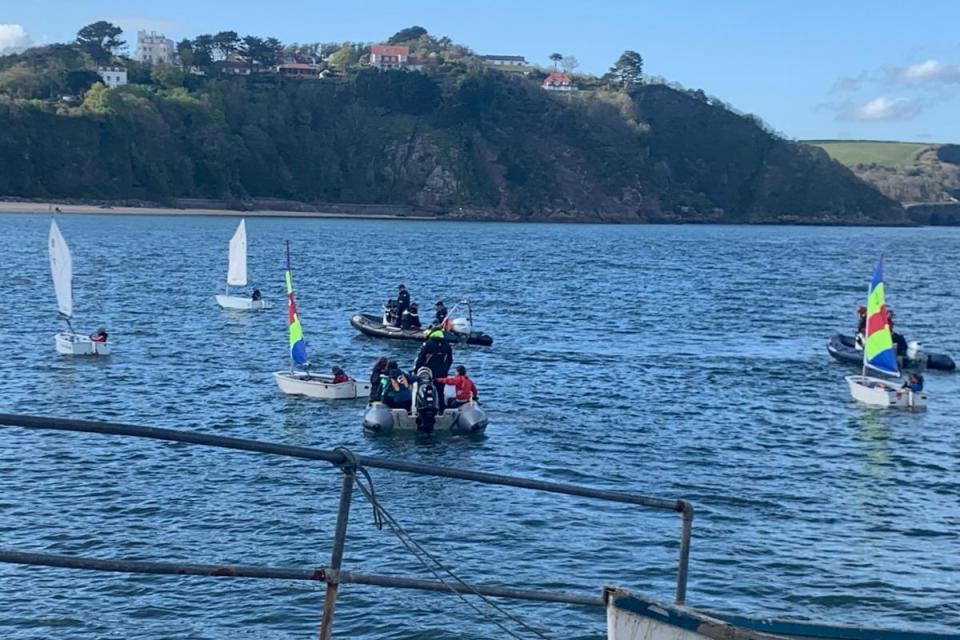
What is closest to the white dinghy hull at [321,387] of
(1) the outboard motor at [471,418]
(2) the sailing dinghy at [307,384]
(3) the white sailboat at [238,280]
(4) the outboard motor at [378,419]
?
(2) the sailing dinghy at [307,384]

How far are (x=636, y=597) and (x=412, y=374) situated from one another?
22.0m

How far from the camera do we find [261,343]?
47094mm

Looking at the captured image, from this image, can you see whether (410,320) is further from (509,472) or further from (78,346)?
(509,472)

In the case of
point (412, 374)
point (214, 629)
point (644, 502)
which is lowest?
point (214, 629)

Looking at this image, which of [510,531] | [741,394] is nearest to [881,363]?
[741,394]

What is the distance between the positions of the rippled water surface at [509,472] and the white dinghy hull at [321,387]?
0.55 m

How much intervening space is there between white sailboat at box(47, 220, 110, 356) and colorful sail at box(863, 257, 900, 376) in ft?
81.5

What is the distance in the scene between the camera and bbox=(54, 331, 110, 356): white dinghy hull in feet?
132

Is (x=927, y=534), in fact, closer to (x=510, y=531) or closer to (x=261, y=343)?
(x=510, y=531)

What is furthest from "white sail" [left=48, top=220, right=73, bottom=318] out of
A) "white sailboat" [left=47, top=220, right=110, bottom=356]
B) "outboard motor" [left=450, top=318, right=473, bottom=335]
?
"outboard motor" [left=450, top=318, right=473, bottom=335]

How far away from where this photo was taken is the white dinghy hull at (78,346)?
40.2 m

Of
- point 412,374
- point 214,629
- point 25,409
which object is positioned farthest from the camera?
point 25,409

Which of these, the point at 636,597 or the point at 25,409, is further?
the point at 25,409

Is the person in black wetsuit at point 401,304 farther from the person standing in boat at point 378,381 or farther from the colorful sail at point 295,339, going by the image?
the person standing in boat at point 378,381
